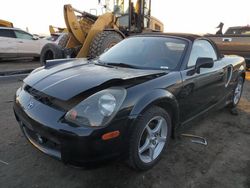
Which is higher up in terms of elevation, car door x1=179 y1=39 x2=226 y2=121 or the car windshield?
the car windshield

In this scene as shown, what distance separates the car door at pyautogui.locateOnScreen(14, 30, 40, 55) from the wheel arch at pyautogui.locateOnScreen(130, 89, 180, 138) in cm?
1042

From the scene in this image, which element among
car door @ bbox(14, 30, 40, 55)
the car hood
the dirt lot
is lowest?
the dirt lot

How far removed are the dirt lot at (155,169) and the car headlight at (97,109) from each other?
487mm

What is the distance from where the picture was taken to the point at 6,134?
132 inches

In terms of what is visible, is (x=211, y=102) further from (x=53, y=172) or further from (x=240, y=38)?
(x=240, y=38)

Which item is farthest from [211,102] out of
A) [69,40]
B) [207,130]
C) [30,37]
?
[30,37]

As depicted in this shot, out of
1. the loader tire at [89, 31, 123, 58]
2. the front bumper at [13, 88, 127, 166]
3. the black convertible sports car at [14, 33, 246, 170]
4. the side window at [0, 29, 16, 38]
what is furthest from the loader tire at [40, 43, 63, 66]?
the front bumper at [13, 88, 127, 166]

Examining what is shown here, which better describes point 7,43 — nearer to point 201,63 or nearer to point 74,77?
point 74,77

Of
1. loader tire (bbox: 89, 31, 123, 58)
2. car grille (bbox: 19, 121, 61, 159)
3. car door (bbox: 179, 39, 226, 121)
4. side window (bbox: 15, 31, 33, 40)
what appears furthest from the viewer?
side window (bbox: 15, 31, 33, 40)

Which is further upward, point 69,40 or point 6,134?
point 69,40

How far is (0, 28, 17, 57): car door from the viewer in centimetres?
1089

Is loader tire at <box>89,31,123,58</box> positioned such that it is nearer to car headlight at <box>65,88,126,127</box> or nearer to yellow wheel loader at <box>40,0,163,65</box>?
yellow wheel loader at <box>40,0,163,65</box>

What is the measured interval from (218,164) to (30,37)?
11.1 meters

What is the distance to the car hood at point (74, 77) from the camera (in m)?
2.34
